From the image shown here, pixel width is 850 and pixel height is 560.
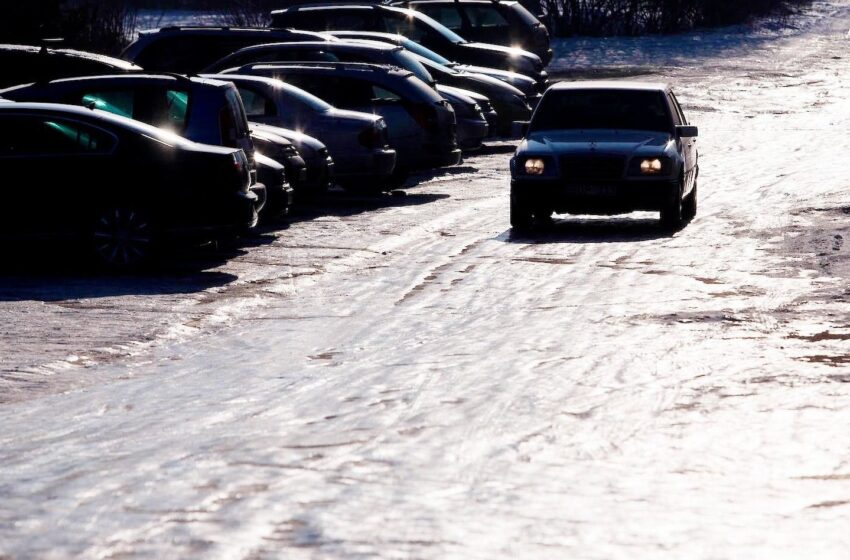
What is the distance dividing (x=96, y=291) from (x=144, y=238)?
123 centimetres

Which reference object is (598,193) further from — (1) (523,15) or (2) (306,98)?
(1) (523,15)

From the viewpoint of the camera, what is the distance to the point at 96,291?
13102 mm

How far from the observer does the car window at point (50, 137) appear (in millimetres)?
14406

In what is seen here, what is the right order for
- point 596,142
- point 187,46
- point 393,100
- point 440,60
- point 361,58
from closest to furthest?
point 596,142 → point 393,100 → point 361,58 → point 187,46 → point 440,60

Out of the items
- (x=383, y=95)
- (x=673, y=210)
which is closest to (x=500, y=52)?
(x=383, y=95)

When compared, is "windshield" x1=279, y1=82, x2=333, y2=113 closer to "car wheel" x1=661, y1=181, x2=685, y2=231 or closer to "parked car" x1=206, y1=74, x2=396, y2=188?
"parked car" x1=206, y1=74, x2=396, y2=188

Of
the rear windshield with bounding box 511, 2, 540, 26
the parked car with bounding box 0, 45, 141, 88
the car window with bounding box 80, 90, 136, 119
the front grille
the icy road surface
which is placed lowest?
the icy road surface

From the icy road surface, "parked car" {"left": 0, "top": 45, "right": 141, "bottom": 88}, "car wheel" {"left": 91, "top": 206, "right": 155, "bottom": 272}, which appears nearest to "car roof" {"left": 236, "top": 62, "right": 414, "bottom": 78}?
"parked car" {"left": 0, "top": 45, "right": 141, "bottom": 88}

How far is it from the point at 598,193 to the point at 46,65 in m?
7.41

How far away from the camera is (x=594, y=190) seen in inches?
677

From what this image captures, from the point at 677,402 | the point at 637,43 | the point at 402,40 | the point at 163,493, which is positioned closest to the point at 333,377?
the point at 677,402

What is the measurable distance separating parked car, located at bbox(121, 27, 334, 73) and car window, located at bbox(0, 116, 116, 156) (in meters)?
10.9

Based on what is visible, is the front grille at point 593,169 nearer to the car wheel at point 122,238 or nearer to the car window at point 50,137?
the car wheel at point 122,238

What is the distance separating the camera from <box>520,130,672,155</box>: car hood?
17359 mm
